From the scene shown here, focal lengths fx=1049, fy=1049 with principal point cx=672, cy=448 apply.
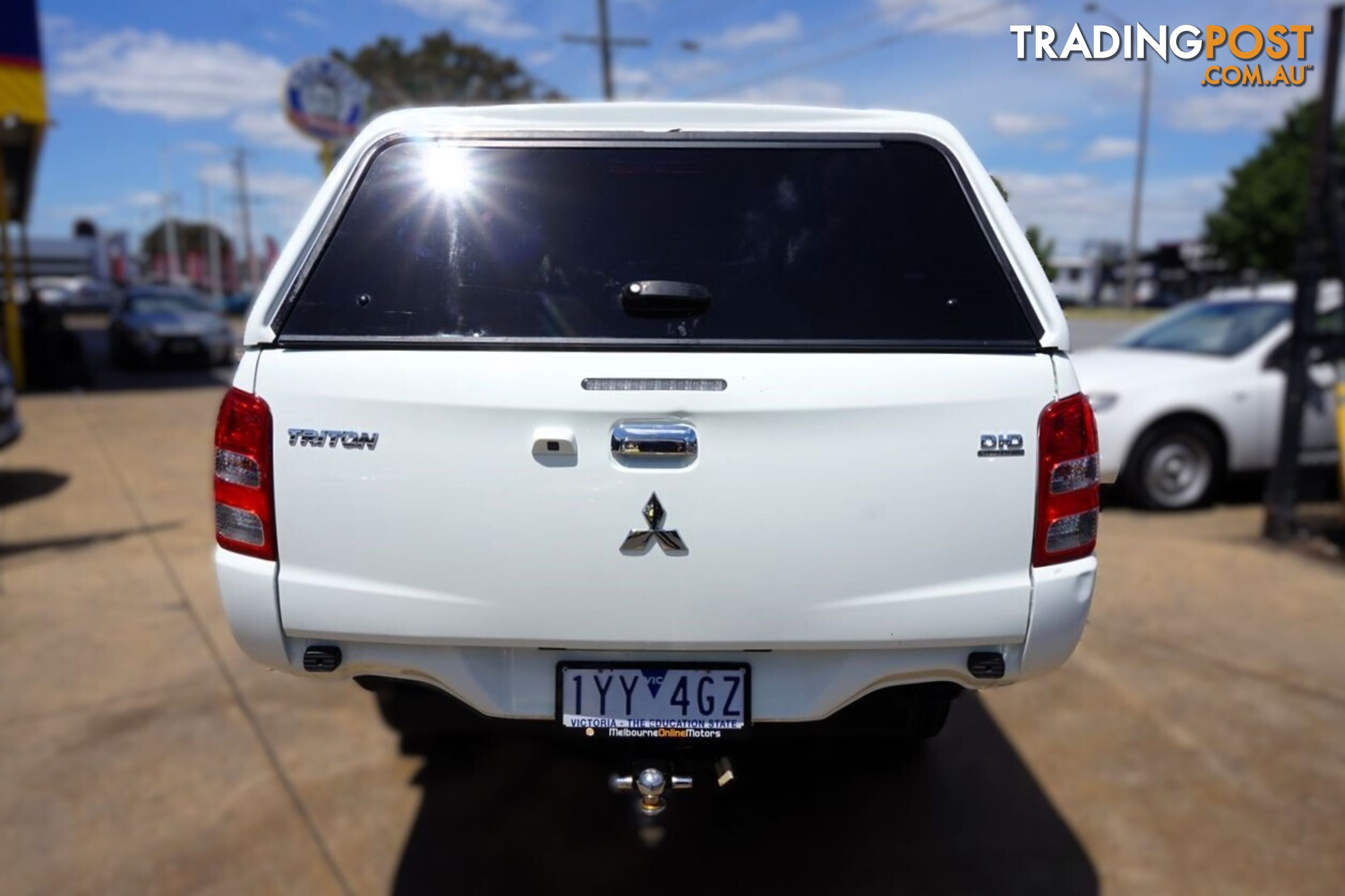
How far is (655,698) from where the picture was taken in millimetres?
2424

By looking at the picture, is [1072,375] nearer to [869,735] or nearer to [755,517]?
[755,517]

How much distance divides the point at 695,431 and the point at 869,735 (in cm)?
108

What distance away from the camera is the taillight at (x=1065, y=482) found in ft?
7.57

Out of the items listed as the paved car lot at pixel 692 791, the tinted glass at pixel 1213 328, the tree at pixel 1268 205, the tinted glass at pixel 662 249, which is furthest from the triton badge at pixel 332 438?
the tree at pixel 1268 205

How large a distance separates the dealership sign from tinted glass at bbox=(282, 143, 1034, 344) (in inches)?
442

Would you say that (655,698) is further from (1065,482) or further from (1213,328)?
(1213,328)

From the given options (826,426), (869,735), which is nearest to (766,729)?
(869,735)

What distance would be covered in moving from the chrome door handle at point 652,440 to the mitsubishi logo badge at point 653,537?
10 centimetres

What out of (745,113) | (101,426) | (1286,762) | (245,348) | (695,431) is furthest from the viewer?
(101,426)

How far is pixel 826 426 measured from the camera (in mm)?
2273

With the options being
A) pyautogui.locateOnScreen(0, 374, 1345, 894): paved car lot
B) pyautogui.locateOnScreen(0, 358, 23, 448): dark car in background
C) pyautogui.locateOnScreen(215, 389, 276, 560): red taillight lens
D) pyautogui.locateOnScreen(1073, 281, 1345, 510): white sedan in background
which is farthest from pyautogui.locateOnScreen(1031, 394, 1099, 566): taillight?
pyautogui.locateOnScreen(0, 358, 23, 448): dark car in background

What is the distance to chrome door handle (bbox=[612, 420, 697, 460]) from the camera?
2.26 metres

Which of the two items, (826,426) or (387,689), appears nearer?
(826,426)

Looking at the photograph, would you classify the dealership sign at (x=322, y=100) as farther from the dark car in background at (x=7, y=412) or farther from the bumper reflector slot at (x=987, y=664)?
the bumper reflector slot at (x=987, y=664)
